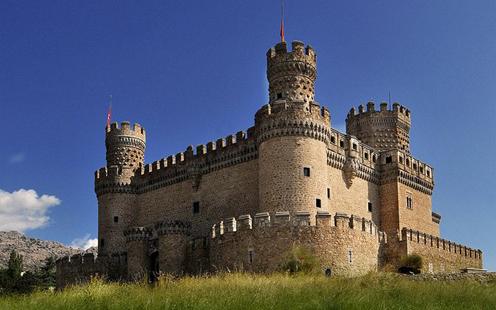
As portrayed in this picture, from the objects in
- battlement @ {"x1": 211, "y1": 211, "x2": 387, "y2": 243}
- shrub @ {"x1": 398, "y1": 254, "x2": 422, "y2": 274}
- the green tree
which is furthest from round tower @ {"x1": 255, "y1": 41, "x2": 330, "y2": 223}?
the green tree

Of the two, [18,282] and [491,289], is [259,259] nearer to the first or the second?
[491,289]

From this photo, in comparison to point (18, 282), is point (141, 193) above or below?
above

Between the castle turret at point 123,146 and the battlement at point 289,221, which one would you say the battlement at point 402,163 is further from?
the castle turret at point 123,146

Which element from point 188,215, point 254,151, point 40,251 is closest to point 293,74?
point 254,151

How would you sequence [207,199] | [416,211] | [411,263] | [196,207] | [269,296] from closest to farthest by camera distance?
[269,296] < [411,263] < [207,199] < [196,207] < [416,211]

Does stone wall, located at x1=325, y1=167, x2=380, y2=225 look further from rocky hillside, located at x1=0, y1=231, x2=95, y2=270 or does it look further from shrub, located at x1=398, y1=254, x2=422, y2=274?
rocky hillside, located at x1=0, y1=231, x2=95, y2=270

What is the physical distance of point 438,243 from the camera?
3419cm

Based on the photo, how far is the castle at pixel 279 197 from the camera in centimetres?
2689

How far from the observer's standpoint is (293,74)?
33.8m

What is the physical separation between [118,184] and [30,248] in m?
51.9

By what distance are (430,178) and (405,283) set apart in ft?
65.4

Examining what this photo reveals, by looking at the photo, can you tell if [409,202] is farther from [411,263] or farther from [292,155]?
[292,155]

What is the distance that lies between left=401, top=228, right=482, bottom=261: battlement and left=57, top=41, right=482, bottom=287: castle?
0.08 metres

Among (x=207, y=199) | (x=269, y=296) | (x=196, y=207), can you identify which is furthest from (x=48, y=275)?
(x=269, y=296)
